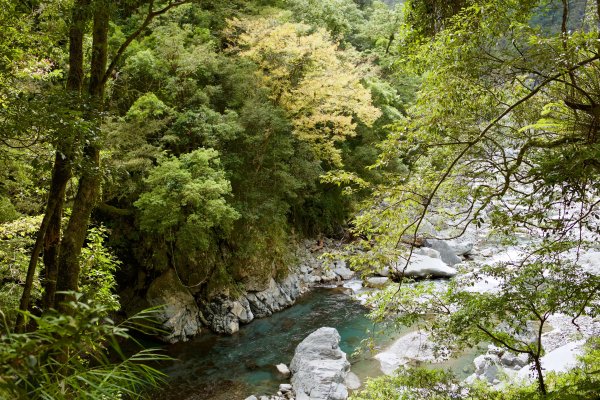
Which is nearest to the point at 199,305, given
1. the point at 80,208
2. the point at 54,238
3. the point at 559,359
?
the point at 54,238

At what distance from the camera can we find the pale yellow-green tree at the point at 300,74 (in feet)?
37.6

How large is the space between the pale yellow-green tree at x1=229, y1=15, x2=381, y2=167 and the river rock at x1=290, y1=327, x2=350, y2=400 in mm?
6011

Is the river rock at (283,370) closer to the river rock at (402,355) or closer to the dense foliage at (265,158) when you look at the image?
the river rock at (402,355)

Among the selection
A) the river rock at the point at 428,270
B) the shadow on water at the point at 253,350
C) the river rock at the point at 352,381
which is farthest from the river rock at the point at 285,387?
the river rock at the point at 428,270

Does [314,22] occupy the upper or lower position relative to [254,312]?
upper

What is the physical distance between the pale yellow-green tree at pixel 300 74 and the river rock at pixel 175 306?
537 centimetres

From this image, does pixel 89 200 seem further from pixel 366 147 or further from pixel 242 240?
pixel 366 147

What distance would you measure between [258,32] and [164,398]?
950 centimetres

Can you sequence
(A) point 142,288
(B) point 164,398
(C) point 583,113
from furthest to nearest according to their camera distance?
1. (A) point 142,288
2. (B) point 164,398
3. (C) point 583,113

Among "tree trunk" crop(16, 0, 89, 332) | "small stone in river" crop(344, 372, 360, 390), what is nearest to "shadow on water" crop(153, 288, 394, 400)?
"small stone in river" crop(344, 372, 360, 390)

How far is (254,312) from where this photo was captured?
34.0 feet

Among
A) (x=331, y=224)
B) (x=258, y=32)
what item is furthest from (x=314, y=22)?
(x=331, y=224)

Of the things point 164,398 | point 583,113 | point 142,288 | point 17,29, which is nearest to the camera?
point 583,113

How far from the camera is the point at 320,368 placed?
732 cm
